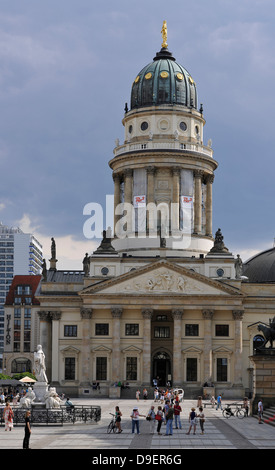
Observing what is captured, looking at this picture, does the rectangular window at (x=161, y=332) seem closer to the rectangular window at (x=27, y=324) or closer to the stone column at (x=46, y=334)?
the stone column at (x=46, y=334)

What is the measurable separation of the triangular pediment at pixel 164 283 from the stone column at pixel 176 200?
13431 mm

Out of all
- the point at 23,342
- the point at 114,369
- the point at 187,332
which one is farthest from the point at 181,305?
the point at 23,342

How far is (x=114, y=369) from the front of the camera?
99.0m

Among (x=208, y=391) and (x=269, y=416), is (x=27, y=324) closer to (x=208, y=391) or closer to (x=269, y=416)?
(x=208, y=391)

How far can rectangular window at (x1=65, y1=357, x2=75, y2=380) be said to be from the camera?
102000mm

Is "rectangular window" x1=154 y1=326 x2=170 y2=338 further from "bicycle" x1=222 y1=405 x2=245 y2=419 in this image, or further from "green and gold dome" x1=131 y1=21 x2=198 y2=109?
"bicycle" x1=222 y1=405 x2=245 y2=419

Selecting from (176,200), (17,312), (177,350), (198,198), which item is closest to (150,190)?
(176,200)

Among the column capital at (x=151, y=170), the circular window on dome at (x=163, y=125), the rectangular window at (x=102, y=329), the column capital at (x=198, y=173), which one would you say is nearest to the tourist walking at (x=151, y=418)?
the rectangular window at (x=102, y=329)

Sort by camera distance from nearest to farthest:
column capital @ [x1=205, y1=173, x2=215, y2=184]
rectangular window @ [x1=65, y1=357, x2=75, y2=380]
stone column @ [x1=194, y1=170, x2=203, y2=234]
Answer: rectangular window @ [x1=65, y1=357, x2=75, y2=380]
stone column @ [x1=194, y1=170, x2=203, y2=234]
column capital @ [x1=205, y1=173, x2=215, y2=184]

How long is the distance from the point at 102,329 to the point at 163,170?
24.3 meters

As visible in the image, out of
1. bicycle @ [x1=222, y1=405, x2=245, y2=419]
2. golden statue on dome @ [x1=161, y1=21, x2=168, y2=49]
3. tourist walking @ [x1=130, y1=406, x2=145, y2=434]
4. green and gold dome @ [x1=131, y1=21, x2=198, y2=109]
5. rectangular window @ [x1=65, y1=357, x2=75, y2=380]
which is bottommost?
bicycle @ [x1=222, y1=405, x2=245, y2=419]

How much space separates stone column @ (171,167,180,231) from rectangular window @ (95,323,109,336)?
17.8 m

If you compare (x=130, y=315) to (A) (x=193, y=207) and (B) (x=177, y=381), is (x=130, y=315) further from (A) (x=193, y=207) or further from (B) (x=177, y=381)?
(A) (x=193, y=207)

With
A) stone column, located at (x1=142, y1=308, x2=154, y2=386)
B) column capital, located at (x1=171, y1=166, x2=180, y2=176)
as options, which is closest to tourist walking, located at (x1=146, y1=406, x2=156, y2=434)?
stone column, located at (x1=142, y1=308, x2=154, y2=386)
